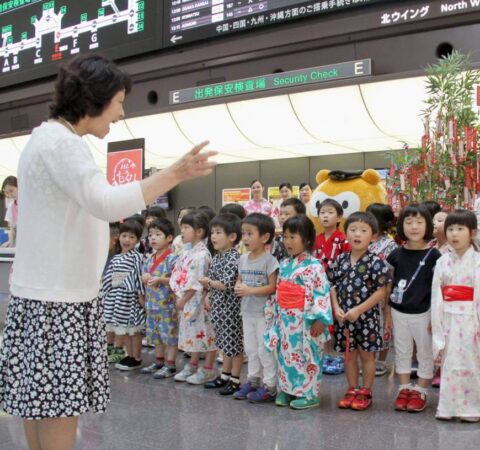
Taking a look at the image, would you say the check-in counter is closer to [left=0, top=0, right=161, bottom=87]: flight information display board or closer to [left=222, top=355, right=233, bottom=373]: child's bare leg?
[left=0, top=0, right=161, bottom=87]: flight information display board

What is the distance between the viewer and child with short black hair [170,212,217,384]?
13.2ft

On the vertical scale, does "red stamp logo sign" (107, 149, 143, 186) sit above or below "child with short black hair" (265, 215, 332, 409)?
above

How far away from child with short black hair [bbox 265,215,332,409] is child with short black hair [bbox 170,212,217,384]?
2.25 ft

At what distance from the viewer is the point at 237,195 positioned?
32.5 feet

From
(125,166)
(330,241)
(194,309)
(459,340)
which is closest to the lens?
(459,340)

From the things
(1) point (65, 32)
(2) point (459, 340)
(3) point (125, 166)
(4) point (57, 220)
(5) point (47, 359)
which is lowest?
(2) point (459, 340)

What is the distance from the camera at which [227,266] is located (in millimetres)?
3869

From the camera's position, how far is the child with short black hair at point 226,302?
380 cm

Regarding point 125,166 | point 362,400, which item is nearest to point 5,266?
point 125,166

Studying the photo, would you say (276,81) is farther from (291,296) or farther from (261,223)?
(291,296)

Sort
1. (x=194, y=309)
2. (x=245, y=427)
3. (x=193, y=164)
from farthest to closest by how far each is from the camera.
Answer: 1. (x=194, y=309)
2. (x=245, y=427)
3. (x=193, y=164)

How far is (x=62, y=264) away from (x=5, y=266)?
8001 millimetres

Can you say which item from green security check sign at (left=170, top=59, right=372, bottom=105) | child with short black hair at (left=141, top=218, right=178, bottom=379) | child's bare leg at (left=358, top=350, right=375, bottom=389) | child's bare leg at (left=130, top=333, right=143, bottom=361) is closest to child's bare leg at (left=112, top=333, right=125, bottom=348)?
child's bare leg at (left=130, top=333, right=143, bottom=361)

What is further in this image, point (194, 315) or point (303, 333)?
point (194, 315)
